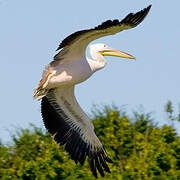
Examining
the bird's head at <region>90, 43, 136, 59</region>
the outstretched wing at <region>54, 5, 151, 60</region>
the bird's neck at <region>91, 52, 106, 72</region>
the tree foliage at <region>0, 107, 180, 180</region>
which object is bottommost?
the tree foliage at <region>0, 107, 180, 180</region>

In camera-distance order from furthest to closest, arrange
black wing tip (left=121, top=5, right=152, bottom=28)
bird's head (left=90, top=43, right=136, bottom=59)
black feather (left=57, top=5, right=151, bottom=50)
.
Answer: bird's head (left=90, top=43, right=136, bottom=59), black wing tip (left=121, top=5, right=152, bottom=28), black feather (left=57, top=5, right=151, bottom=50)

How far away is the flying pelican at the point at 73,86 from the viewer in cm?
1579

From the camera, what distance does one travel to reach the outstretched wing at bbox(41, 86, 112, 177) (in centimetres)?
1777

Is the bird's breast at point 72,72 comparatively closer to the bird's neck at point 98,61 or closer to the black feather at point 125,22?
the bird's neck at point 98,61

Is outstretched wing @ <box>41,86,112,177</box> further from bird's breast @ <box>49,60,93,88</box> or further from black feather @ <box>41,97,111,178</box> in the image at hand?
bird's breast @ <box>49,60,93,88</box>

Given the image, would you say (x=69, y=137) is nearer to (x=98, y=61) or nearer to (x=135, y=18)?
(x=98, y=61)

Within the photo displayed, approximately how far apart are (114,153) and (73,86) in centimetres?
498

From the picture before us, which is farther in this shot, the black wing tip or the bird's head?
the bird's head

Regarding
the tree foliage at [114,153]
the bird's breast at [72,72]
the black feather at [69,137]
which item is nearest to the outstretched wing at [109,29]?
the bird's breast at [72,72]

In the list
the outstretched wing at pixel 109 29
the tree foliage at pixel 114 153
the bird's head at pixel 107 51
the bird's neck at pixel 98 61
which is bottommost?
the tree foliage at pixel 114 153

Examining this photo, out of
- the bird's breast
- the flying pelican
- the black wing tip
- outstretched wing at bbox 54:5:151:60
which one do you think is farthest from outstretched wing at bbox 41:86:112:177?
the black wing tip

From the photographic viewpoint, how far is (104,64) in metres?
16.9

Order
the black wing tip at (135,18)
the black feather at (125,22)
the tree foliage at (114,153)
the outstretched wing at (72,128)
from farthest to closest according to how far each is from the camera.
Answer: the tree foliage at (114,153) < the outstretched wing at (72,128) < the black wing tip at (135,18) < the black feather at (125,22)

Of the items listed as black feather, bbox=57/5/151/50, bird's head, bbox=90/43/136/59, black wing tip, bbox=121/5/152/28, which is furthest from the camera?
bird's head, bbox=90/43/136/59
